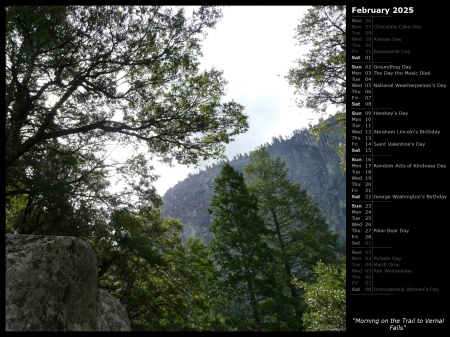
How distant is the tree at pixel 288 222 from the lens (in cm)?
2298

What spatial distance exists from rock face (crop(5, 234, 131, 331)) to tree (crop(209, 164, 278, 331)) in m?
14.7

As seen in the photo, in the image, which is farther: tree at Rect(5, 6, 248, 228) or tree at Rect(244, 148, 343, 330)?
tree at Rect(244, 148, 343, 330)

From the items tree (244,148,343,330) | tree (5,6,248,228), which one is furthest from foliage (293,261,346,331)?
tree (244,148,343,330)

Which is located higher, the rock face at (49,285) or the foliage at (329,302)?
the rock face at (49,285)

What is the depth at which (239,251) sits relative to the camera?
19984 millimetres

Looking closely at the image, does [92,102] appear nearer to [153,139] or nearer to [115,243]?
[153,139]

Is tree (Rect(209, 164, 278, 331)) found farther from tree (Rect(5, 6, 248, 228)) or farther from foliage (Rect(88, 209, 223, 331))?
tree (Rect(5, 6, 248, 228))

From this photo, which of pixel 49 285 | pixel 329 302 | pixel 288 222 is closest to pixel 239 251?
pixel 288 222

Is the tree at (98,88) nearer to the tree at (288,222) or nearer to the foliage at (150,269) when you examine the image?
the foliage at (150,269)

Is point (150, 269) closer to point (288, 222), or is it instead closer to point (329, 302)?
point (329, 302)

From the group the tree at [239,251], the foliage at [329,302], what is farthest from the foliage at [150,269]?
the foliage at [329,302]

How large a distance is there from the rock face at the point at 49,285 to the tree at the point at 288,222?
19.2 metres

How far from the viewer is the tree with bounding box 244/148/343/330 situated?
2298 centimetres
